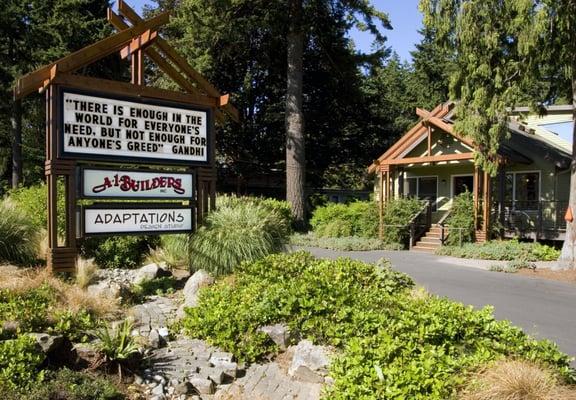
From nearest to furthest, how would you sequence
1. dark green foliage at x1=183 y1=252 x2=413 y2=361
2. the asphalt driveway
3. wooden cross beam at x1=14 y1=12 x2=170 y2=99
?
dark green foliage at x1=183 y1=252 x2=413 y2=361, the asphalt driveway, wooden cross beam at x1=14 y1=12 x2=170 y2=99

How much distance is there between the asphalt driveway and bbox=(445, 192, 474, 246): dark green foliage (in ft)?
9.78

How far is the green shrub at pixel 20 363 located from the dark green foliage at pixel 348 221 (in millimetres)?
16993

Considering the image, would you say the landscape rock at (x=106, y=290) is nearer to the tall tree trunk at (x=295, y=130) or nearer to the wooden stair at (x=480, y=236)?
the wooden stair at (x=480, y=236)

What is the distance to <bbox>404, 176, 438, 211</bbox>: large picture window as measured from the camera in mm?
22891

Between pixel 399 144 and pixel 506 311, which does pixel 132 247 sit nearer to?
pixel 506 311

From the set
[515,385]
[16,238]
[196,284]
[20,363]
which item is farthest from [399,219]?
[20,363]

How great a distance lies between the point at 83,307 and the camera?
6.41m

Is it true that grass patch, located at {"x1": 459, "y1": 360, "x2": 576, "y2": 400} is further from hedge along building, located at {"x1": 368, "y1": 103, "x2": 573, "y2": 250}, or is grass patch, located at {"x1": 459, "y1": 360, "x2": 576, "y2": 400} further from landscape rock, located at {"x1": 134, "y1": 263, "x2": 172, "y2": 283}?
hedge along building, located at {"x1": 368, "y1": 103, "x2": 573, "y2": 250}

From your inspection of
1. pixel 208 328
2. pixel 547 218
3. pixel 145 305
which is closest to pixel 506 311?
pixel 208 328

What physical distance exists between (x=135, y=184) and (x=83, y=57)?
223 centimetres

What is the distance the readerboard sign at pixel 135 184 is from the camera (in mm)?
8374

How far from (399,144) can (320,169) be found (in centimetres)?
1243

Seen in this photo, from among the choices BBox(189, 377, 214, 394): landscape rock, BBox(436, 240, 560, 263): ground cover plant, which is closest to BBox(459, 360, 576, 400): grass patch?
BBox(189, 377, 214, 394): landscape rock

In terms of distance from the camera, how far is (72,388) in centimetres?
408
